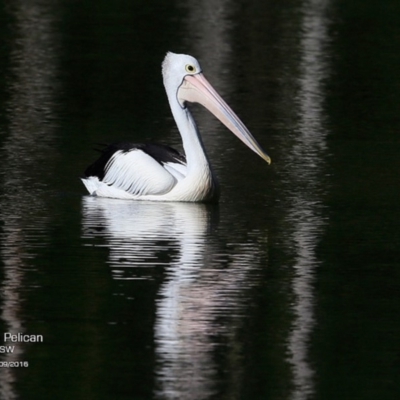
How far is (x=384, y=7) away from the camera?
2197cm

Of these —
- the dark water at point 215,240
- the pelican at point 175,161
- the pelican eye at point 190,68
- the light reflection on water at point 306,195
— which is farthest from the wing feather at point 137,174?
the light reflection on water at point 306,195

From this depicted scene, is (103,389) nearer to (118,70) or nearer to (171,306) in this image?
(171,306)

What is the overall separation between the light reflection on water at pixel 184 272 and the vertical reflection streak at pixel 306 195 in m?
0.23

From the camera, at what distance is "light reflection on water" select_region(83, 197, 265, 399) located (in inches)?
231

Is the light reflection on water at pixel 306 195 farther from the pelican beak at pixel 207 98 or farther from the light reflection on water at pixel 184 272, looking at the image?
the pelican beak at pixel 207 98

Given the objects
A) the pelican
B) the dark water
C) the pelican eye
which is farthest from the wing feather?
the pelican eye

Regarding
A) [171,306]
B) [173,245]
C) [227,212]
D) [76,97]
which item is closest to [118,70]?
[76,97]

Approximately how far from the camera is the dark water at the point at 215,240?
19.2 ft

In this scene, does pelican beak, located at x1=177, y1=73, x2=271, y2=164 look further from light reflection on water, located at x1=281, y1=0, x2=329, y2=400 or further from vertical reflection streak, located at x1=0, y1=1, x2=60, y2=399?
vertical reflection streak, located at x1=0, y1=1, x2=60, y2=399

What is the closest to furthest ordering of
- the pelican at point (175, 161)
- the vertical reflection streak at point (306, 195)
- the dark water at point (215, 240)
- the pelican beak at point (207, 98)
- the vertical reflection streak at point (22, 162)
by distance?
the dark water at point (215, 240), the vertical reflection streak at point (306, 195), the vertical reflection streak at point (22, 162), the pelican at point (175, 161), the pelican beak at point (207, 98)

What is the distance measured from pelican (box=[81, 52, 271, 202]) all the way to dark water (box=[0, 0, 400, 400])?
0.40 feet

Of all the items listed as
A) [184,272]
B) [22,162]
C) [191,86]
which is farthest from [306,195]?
[184,272]

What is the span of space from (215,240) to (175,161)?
1.49 meters

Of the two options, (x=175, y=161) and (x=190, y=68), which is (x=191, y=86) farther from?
(x=175, y=161)
